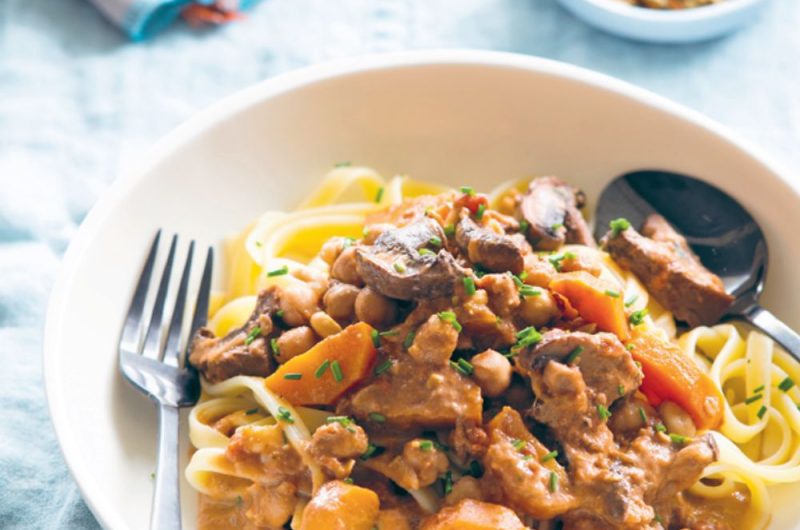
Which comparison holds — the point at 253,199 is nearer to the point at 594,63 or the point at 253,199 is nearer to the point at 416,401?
the point at 416,401

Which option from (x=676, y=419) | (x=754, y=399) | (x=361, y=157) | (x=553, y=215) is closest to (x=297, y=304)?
(x=553, y=215)

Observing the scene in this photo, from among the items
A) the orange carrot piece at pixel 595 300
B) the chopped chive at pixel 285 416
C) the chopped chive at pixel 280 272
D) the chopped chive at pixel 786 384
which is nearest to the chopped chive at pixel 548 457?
the orange carrot piece at pixel 595 300

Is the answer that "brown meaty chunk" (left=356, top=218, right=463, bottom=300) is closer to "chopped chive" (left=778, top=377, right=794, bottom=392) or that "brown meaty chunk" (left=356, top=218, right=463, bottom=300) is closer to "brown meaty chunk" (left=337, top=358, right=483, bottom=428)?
"brown meaty chunk" (left=337, top=358, right=483, bottom=428)

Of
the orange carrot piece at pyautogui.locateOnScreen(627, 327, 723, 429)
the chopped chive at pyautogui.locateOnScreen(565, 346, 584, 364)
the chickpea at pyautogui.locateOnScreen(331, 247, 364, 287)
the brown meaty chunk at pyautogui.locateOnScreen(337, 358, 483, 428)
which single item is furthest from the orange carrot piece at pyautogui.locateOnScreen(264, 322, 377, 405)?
the orange carrot piece at pyautogui.locateOnScreen(627, 327, 723, 429)

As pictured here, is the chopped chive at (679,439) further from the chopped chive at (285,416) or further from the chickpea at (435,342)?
the chopped chive at (285,416)

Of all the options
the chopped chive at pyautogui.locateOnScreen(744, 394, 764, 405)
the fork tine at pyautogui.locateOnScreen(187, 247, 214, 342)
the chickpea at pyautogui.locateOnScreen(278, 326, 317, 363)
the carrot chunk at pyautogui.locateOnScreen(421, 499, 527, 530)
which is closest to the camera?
the carrot chunk at pyautogui.locateOnScreen(421, 499, 527, 530)

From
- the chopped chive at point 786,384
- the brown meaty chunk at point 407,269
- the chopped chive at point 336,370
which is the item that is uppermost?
the brown meaty chunk at point 407,269

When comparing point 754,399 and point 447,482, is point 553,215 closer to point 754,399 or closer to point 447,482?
point 754,399
